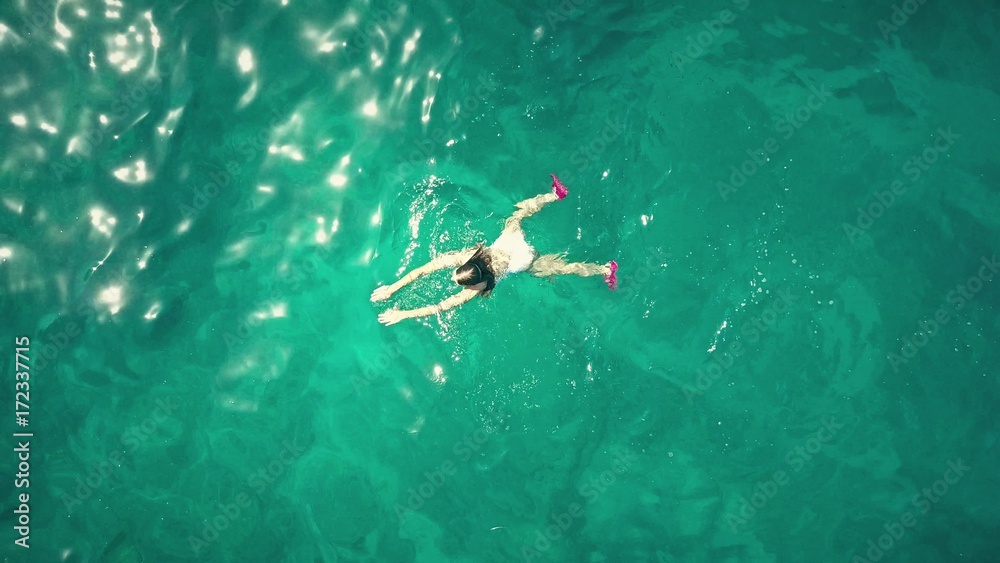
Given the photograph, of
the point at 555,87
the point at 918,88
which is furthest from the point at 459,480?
the point at 918,88

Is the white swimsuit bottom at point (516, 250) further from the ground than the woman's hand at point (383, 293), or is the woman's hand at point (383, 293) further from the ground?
the white swimsuit bottom at point (516, 250)

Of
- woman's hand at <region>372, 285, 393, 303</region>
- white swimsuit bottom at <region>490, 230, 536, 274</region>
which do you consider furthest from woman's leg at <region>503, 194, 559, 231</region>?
woman's hand at <region>372, 285, 393, 303</region>

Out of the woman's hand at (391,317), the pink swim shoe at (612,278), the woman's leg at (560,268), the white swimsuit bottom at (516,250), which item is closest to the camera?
the woman's hand at (391,317)

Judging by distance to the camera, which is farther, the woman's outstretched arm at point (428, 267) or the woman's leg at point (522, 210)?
the woman's leg at point (522, 210)

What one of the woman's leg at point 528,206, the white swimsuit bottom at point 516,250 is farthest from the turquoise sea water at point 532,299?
the white swimsuit bottom at point 516,250

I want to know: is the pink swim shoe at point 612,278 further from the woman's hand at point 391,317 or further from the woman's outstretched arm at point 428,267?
the woman's hand at point 391,317

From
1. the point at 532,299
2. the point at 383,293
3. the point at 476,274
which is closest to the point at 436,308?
the point at 476,274

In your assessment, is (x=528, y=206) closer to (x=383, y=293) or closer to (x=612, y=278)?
(x=612, y=278)

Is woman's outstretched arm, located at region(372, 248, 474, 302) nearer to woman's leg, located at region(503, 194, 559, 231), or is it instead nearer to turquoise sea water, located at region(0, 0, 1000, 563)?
woman's leg, located at region(503, 194, 559, 231)
